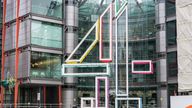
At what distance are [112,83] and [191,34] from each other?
110ft

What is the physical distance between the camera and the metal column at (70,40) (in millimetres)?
61375

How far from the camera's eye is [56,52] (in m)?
60.6

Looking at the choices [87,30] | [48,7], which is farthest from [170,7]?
[48,7]

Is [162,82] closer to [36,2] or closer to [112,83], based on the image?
[112,83]

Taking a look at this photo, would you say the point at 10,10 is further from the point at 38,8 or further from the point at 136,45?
the point at 136,45

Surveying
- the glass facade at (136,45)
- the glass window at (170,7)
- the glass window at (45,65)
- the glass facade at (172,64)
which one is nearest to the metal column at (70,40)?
the glass window at (45,65)

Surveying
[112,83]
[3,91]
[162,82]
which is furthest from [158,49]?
[3,91]

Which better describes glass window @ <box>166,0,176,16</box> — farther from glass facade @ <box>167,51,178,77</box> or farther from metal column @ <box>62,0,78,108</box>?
metal column @ <box>62,0,78,108</box>

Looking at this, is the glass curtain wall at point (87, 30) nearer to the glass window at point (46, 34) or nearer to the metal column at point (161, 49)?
the glass window at point (46, 34)

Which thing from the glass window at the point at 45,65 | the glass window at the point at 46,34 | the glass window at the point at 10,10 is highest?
the glass window at the point at 10,10

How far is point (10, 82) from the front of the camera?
5784 cm

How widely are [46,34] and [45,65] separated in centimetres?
459

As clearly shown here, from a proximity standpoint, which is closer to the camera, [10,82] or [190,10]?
[190,10]

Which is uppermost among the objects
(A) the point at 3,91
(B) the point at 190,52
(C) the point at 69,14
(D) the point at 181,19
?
(C) the point at 69,14
